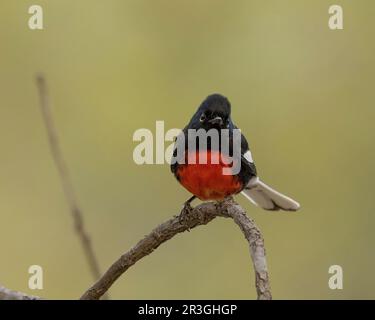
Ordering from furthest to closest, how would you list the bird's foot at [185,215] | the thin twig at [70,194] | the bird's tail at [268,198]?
the bird's tail at [268,198]
the bird's foot at [185,215]
the thin twig at [70,194]

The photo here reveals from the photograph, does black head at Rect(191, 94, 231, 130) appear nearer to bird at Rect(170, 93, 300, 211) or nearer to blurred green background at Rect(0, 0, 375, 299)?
bird at Rect(170, 93, 300, 211)

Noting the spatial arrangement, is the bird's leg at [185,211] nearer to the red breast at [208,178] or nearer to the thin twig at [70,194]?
the red breast at [208,178]

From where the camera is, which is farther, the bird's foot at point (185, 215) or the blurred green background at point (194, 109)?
the blurred green background at point (194, 109)

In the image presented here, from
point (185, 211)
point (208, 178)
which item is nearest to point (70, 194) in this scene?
point (185, 211)

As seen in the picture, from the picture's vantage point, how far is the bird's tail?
4.66 meters

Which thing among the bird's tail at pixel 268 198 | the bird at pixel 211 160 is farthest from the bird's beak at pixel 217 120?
the bird's tail at pixel 268 198

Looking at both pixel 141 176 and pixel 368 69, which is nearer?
pixel 141 176

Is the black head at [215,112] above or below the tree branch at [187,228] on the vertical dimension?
above

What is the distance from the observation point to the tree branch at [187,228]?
7.94 ft

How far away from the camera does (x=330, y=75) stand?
7.73m

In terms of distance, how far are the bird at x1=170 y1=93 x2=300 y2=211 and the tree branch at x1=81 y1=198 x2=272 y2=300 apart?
36 cm
